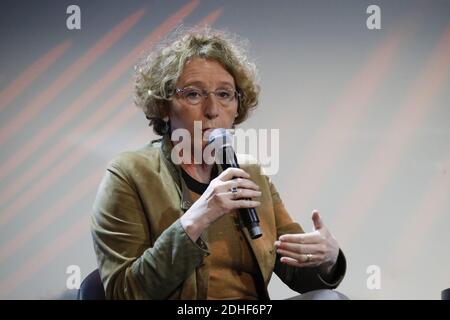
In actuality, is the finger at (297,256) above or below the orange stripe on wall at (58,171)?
below

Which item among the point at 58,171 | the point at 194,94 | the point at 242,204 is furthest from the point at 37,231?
the point at 242,204

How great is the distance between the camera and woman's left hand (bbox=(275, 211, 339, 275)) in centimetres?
145

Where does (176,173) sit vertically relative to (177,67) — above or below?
below

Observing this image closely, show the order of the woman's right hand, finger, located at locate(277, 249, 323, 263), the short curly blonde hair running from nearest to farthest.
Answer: the woman's right hand
finger, located at locate(277, 249, 323, 263)
the short curly blonde hair

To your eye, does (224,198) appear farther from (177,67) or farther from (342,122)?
(342,122)

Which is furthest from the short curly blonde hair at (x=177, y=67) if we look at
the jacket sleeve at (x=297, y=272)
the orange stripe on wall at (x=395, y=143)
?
the orange stripe on wall at (x=395, y=143)

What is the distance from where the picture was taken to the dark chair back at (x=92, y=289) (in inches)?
61.3

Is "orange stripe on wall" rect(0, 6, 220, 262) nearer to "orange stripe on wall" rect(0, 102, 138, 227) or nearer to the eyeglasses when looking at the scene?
"orange stripe on wall" rect(0, 102, 138, 227)

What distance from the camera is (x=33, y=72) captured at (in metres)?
2.28

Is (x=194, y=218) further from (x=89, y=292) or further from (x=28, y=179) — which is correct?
(x=28, y=179)

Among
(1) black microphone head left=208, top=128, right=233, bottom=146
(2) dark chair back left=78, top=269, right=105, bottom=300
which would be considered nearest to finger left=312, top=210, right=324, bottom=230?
(1) black microphone head left=208, top=128, right=233, bottom=146

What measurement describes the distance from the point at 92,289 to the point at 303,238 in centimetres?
62

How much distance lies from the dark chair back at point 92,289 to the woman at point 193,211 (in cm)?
13

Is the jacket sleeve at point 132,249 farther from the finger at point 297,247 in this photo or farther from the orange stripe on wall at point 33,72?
the orange stripe on wall at point 33,72
